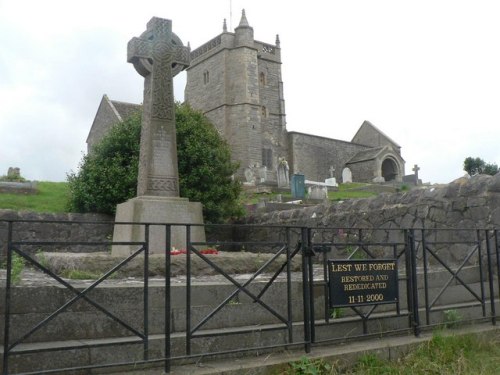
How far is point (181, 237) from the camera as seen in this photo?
861cm

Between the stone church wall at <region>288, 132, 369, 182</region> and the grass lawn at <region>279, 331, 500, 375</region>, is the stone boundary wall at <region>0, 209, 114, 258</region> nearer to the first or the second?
the grass lawn at <region>279, 331, 500, 375</region>

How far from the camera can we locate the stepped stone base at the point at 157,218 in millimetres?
8406

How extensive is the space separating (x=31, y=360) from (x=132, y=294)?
3.69 ft

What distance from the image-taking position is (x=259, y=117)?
162ft

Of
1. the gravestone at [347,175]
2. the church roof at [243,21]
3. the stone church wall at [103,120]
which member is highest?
the church roof at [243,21]

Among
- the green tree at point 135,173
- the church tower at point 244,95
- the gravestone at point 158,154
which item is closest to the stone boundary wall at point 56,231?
the green tree at point 135,173

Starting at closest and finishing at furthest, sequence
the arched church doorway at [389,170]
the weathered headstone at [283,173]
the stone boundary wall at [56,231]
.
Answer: the stone boundary wall at [56,231]
the weathered headstone at [283,173]
the arched church doorway at [389,170]

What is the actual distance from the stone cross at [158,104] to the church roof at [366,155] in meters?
45.5

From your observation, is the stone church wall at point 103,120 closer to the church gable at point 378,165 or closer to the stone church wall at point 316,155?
the stone church wall at point 316,155

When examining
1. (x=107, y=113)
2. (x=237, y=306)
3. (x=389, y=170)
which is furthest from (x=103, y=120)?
(x=237, y=306)

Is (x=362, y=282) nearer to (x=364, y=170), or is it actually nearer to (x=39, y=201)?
(x=39, y=201)

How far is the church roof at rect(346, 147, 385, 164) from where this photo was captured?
5362 centimetres

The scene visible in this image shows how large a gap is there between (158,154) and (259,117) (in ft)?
134

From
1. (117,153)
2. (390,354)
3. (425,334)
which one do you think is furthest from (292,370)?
(117,153)
